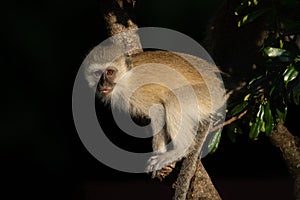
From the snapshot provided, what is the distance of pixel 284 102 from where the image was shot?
2656mm

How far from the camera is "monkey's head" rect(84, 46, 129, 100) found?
10.7 ft

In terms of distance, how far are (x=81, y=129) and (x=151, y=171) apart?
42 centimetres

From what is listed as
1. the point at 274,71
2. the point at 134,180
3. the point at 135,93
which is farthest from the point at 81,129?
the point at 134,180

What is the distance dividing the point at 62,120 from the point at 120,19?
1.65 metres

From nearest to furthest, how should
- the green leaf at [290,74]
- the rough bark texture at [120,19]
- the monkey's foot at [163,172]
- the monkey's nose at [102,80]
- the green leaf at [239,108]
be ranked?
the green leaf at [290,74], the green leaf at [239,108], the rough bark texture at [120,19], the monkey's foot at [163,172], the monkey's nose at [102,80]

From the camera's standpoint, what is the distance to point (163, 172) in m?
3.12

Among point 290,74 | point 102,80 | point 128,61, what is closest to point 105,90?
point 102,80

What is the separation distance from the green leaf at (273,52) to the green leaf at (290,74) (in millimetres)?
103

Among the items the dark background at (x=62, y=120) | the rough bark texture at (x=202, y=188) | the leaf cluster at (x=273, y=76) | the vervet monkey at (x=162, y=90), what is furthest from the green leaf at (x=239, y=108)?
the dark background at (x=62, y=120)

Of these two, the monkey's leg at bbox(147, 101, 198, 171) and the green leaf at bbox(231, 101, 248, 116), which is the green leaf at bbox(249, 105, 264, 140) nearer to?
the green leaf at bbox(231, 101, 248, 116)

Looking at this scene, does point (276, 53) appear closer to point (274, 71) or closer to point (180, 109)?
point (274, 71)

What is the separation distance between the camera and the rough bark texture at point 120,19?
117 inches

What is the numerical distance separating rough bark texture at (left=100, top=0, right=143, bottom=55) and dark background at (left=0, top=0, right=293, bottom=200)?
943mm

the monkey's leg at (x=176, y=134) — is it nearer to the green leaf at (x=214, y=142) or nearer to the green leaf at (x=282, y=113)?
the green leaf at (x=214, y=142)
